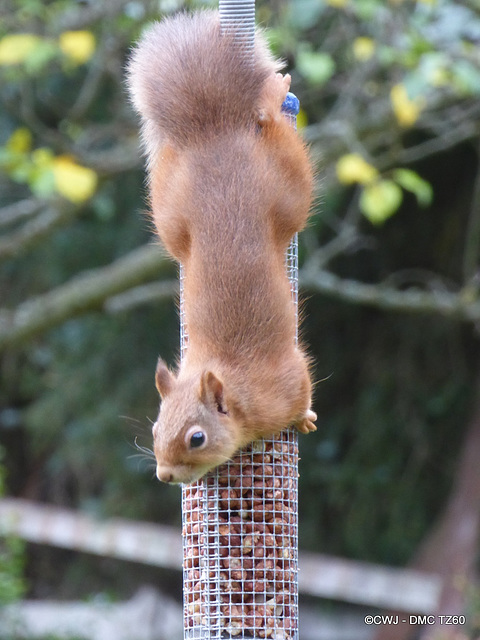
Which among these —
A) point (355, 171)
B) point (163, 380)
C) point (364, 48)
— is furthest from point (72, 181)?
point (163, 380)

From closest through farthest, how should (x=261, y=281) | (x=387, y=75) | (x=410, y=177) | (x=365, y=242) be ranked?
1. (x=261, y=281)
2. (x=410, y=177)
3. (x=387, y=75)
4. (x=365, y=242)

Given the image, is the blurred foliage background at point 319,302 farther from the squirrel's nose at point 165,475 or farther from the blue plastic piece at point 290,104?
the squirrel's nose at point 165,475

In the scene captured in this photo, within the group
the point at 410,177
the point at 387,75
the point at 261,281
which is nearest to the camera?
the point at 261,281

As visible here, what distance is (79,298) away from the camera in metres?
6.28

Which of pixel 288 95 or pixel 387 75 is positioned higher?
pixel 387 75

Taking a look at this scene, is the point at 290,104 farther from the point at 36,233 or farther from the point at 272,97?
the point at 36,233

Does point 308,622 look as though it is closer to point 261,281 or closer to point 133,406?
point 133,406

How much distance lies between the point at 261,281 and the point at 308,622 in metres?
5.57

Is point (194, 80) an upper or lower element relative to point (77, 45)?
lower

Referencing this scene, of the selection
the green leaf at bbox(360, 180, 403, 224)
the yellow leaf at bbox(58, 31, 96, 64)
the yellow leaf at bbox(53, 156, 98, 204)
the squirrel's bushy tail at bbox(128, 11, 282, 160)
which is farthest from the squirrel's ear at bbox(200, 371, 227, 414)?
the yellow leaf at bbox(58, 31, 96, 64)

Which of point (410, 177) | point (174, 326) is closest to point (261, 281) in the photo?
point (410, 177)

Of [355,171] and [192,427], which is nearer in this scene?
[192,427]

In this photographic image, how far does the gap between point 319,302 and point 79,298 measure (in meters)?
1.89

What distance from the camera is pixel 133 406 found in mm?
7441
